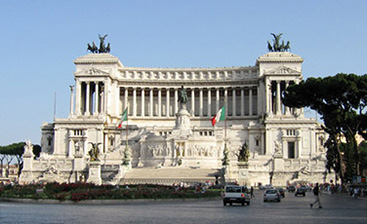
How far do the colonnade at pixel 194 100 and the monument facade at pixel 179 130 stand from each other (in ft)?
0.71

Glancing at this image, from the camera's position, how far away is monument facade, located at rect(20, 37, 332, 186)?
7219 cm

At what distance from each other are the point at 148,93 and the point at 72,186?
241 feet

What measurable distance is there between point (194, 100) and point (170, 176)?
1856 inches

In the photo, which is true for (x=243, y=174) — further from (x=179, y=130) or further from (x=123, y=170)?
(x=179, y=130)

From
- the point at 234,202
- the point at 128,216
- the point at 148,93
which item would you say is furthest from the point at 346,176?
the point at 148,93

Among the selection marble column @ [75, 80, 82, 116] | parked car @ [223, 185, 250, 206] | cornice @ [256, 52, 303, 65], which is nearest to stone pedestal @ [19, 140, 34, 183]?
marble column @ [75, 80, 82, 116]

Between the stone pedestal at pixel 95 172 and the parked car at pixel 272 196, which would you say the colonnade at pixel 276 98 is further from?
the parked car at pixel 272 196

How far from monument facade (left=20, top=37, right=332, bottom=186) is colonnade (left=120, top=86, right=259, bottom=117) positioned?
22 cm

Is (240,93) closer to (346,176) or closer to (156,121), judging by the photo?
(156,121)

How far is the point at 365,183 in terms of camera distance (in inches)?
1928

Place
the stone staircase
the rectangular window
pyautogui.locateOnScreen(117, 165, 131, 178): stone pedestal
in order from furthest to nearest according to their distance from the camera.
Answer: the rectangular window → pyautogui.locateOnScreen(117, 165, 131, 178): stone pedestal → the stone staircase

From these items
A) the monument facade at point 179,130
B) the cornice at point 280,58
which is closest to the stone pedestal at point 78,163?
the monument facade at point 179,130

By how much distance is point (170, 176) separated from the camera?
6781cm

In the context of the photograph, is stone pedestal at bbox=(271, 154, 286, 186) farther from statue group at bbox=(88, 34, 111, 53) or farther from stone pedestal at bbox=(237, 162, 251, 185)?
statue group at bbox=(88, 34, 111, 53)
